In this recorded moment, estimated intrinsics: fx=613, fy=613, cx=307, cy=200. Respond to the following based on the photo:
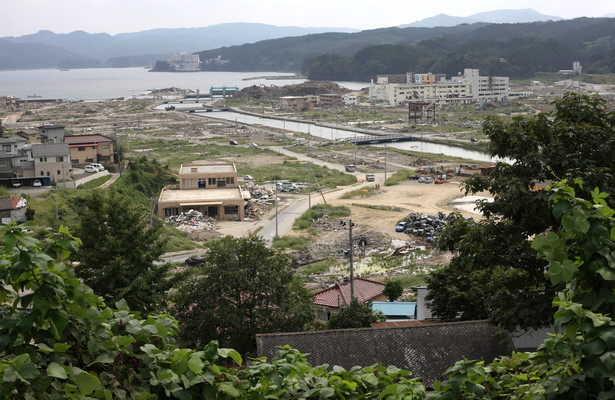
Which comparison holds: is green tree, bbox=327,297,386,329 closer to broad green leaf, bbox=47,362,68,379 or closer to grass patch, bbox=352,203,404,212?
broad green leaf, bbox=47,362,68,379

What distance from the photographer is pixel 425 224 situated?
1476 cm

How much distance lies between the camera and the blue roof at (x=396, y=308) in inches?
335

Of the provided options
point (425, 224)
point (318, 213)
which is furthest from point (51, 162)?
point (425, 224)

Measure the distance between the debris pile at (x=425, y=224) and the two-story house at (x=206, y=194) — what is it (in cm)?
459

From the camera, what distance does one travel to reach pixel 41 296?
170 cm

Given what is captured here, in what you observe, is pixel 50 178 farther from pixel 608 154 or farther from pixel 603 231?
pixel 603 231

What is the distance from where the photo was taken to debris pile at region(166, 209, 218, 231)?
1541 cm

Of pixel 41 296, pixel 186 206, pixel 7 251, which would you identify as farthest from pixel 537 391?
pixel 186 206

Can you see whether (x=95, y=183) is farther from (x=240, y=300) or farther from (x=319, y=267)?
(x=240, y=300)

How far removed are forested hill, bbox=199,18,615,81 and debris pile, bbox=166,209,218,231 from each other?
190 ft

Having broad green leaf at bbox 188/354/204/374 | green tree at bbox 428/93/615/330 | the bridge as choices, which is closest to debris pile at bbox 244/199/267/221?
green tree at bbox 428/93/615/330

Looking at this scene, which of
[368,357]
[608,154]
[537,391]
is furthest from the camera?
[368,357]

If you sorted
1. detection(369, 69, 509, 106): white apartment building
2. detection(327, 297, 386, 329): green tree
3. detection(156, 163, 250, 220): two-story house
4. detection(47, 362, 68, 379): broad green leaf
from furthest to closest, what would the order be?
detection(369, 69, 509, 106): white apartment building
detection(156, 163, 250, 220): two-story house
detection(327, 297, 386, 329): green tree
detection(47, 362, 68, 379): broad green leaf

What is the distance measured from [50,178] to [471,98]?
141 ft
